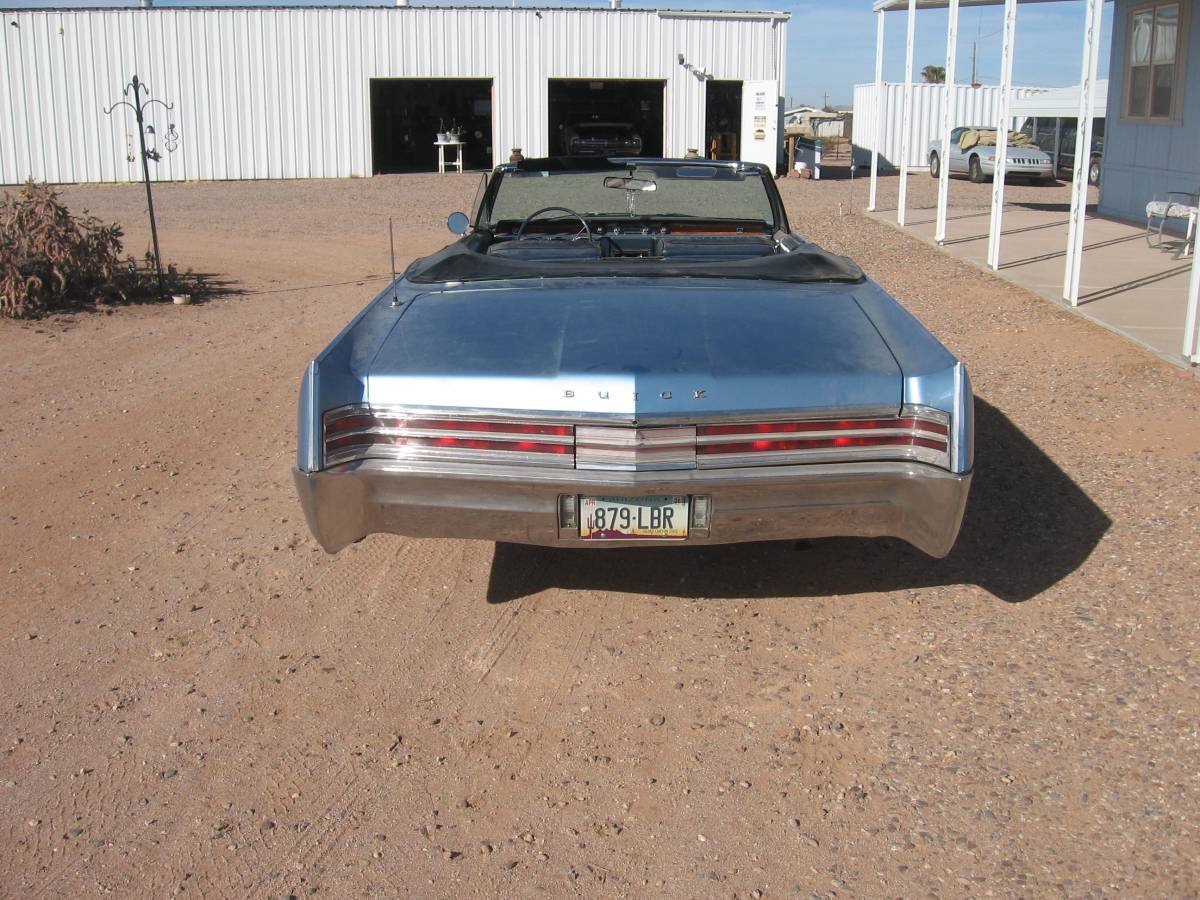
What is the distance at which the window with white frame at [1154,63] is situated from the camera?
14844 millimetres

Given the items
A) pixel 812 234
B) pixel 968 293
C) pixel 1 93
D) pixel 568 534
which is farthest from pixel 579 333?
pixel 1 93

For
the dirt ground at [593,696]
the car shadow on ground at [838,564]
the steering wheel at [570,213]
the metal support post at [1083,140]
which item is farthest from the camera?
the metal support post at [1083,140]

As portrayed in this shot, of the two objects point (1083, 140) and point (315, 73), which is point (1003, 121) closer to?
point (1083, 140)

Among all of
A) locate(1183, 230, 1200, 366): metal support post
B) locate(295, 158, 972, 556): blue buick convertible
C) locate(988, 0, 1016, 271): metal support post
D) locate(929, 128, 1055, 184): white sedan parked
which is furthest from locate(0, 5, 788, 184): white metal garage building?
locate(295, 158, 972, 556): blue buick convertible

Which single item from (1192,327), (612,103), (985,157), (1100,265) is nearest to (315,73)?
(612,103)

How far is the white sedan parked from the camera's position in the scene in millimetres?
25438

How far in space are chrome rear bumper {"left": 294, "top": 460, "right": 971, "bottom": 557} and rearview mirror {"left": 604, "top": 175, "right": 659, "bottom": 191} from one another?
289 cm

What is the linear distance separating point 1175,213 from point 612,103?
21934 millimetres

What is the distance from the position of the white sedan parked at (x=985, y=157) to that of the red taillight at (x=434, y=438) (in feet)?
71.7

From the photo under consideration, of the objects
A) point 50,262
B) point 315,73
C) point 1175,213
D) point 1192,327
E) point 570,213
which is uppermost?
point 315,73

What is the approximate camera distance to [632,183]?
6.20m

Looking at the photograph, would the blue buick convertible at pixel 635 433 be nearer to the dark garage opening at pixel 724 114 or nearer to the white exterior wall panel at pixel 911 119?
the dark garage opening at pixel 724 114

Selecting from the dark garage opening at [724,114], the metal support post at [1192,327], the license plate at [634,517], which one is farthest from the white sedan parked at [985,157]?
the license plate at [634,517]

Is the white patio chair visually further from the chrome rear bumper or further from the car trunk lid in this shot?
the chrome rear bumper
